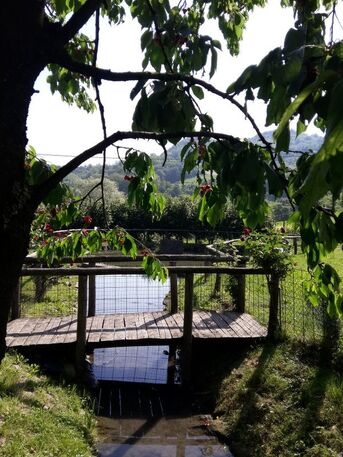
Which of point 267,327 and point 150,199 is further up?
point 150,199

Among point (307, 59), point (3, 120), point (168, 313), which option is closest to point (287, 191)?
point (307, 59)

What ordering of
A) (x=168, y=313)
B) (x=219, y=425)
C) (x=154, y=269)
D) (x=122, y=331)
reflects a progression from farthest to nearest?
(x=168, y=313) < (x=122, y=331) < (x=219, y=425) < (x=154, y=269)

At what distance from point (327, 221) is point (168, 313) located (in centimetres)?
726

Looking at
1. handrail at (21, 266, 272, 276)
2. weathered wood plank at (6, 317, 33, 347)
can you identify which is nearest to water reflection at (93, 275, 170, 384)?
handrail at (21, 266, 272, 276)

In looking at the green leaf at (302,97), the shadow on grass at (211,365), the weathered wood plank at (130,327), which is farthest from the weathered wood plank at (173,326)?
the green leaf at (302,97)

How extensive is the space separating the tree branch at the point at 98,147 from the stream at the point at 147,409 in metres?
4.42

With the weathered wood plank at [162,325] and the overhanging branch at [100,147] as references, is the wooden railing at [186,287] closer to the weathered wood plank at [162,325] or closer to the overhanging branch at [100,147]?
the weathered wood plank at [162,325]

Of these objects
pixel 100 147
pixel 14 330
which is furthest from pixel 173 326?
pixel 100 147

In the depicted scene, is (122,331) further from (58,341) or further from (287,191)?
(287,191)

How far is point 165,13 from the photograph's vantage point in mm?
2289

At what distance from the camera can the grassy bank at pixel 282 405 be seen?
4.91 metres

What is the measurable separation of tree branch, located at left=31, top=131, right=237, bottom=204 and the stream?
442 centimetres

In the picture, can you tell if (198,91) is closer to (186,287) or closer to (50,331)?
(186,287)

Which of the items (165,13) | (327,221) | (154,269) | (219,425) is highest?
(165,13)
